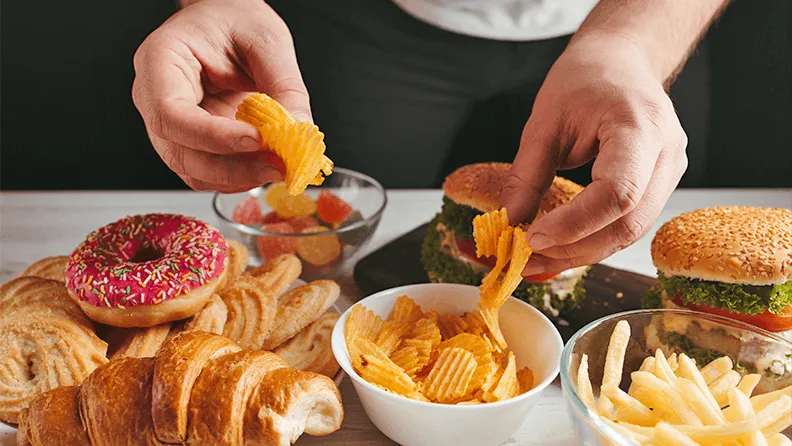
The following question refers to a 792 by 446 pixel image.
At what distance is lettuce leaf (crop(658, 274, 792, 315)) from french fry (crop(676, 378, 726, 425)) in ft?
1.77

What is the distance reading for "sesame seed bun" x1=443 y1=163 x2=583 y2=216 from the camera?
2162mm

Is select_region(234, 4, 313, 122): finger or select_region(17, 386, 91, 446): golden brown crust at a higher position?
select_region(234, 4, 313, 122): finger

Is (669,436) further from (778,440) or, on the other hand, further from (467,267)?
(467,267)

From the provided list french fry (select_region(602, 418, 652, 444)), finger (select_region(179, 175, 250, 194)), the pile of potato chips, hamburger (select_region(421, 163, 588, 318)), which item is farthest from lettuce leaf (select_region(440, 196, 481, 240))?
french fry (select_region(602, 418, 652, 444))

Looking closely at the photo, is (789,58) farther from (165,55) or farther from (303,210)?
(165,55)

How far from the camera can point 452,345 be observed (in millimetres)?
1664

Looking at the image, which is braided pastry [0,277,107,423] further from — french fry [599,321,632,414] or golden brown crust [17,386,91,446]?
french fry [599,321,632,414]

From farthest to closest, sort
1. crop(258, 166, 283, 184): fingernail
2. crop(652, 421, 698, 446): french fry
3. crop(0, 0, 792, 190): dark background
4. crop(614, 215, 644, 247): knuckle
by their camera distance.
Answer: crop(0, 0, 792, 190): dark background → crop(258, 166, 283, 184): fingernail → crop(614, 215, 644, 247): knuckle → crop(652, 421, 698, 446): french fry

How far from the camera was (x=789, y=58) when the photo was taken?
140 inches

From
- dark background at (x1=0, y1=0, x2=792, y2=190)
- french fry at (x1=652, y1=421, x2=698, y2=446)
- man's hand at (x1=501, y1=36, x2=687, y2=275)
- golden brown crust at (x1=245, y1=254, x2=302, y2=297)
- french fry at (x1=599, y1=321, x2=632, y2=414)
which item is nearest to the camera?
french fry at (x1=652, y1=421, x2=698, y2=446)

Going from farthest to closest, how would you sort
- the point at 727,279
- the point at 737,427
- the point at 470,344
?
the point at 727,279
the point at 470,344
the point at 737,427

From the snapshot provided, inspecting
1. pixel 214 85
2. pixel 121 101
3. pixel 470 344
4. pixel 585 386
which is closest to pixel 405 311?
pixel 470 344

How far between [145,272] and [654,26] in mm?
1557

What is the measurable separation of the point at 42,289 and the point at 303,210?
87cm
